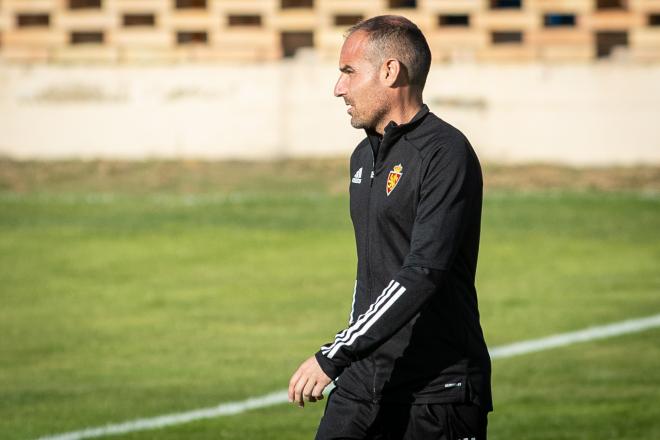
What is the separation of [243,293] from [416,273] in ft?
28.0

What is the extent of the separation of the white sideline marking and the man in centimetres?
344

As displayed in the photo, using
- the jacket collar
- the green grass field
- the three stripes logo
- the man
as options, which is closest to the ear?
the man

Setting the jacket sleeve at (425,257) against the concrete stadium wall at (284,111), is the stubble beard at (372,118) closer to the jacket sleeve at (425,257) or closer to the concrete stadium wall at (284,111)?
the jacket sleeve at (425,257)

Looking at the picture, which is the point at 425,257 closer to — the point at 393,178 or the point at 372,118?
the point at 393,178

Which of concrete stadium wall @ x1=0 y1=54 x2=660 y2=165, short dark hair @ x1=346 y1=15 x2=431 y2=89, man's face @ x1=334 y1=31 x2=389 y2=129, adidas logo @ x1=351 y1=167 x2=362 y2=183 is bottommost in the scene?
concrete stadium wall @ x1=0 y1=54 x2=660 y2=165

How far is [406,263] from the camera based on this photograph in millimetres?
4613

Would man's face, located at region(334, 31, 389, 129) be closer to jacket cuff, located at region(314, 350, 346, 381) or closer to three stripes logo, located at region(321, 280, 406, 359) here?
three stripes logo, located at region(321, 280, 406, 359)

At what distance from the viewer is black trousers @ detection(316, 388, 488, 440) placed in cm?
481

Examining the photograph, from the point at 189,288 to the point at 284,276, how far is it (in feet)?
3.46

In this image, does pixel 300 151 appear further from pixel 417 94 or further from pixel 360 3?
pixel 417 94

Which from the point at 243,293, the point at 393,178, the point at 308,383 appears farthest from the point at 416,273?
the point at 243,293

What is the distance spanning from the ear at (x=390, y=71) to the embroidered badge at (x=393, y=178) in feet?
0.87

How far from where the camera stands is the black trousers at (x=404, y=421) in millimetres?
4812

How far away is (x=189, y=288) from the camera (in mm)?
13281
